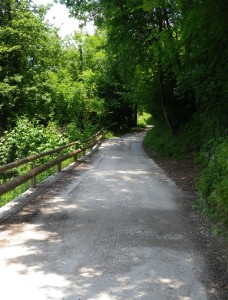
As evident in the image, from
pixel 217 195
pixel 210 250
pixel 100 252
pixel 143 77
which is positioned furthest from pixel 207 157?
pixel 143 77

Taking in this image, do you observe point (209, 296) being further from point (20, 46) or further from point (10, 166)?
point (20, 46)

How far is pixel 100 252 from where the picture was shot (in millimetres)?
4895

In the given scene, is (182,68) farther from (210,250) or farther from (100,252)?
(100,252)

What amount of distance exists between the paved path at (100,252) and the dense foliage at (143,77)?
129cm

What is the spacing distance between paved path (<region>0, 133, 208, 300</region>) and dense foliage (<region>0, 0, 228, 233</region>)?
4.24 ft

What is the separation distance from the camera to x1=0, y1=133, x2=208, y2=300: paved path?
3.86 metres

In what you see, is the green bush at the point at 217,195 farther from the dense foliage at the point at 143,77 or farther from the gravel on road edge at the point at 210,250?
the gravel on road edge at the point at 210,250

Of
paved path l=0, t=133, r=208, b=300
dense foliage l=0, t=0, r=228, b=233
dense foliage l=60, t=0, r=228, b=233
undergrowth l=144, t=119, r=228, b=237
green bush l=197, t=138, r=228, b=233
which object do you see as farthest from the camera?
dense foliage l=0, t=0, r=228, b=233

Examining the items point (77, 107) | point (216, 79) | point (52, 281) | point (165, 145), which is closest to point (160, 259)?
point (52, 281)

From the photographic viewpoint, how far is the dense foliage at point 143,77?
26.8 feet

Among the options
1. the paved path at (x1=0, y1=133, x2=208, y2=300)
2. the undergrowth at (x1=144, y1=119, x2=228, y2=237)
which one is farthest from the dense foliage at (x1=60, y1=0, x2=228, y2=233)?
the paved path at (x1=0, y1=133, x2=208, y2=300)

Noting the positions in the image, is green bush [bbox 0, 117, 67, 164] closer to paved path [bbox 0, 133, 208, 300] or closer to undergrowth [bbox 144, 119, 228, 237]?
undergrowth [bbox 144, 119, 228, 237]

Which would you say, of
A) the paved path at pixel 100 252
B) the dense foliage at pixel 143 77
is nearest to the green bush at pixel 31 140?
the dense foliage at pixel 143 77

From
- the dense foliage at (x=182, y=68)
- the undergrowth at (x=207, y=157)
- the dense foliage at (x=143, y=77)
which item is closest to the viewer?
the undergrowth at (x=207, y=157)
